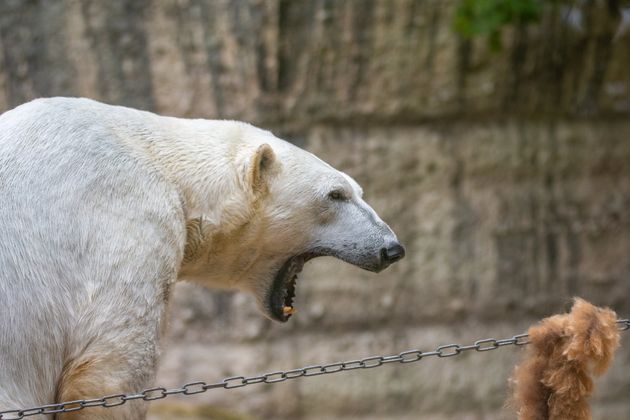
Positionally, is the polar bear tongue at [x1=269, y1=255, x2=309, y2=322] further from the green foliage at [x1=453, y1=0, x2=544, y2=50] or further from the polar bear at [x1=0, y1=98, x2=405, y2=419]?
the green foliage at [x1=453, y1=0, x2=544, y2=50]

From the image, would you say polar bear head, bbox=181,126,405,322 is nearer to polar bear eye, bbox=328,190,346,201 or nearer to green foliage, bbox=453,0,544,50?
polar bear eye, bbox=328,190,346,201

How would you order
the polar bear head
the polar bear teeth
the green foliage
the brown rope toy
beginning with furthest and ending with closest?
the green foliage, the polar bear teeth, the polar bear head, the brown rope toy

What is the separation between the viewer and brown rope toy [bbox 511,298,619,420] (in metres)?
2.96

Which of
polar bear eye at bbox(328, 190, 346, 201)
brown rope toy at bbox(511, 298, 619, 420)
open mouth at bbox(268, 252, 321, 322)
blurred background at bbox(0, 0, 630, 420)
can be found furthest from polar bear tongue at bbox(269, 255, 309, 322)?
blurred background at bbox(0, 0, 630, 420)

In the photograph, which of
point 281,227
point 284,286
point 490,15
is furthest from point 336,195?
point 490,15

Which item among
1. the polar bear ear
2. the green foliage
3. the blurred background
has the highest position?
the green foliage

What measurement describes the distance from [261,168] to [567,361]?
1344 millimetres

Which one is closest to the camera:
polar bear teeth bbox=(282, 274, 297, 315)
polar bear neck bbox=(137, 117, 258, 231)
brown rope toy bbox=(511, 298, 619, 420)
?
brown rope toy bbox=(511, 298, 619, 420)

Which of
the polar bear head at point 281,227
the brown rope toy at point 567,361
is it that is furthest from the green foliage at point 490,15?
the brown rope toy at point 567,361

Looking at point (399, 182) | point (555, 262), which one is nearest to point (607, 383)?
point (555, 262)

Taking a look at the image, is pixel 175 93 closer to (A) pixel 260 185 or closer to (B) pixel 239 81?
(B) pixel 239 81

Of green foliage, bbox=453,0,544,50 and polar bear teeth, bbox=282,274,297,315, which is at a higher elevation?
green foliage, bbox=453,0,544,50

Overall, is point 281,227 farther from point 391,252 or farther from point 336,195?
point 391,252

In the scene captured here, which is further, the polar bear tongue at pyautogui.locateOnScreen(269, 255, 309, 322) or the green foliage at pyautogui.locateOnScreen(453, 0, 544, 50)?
the green foliage at pyautogui.locateOnScreen(453, 0, 544, 50)
